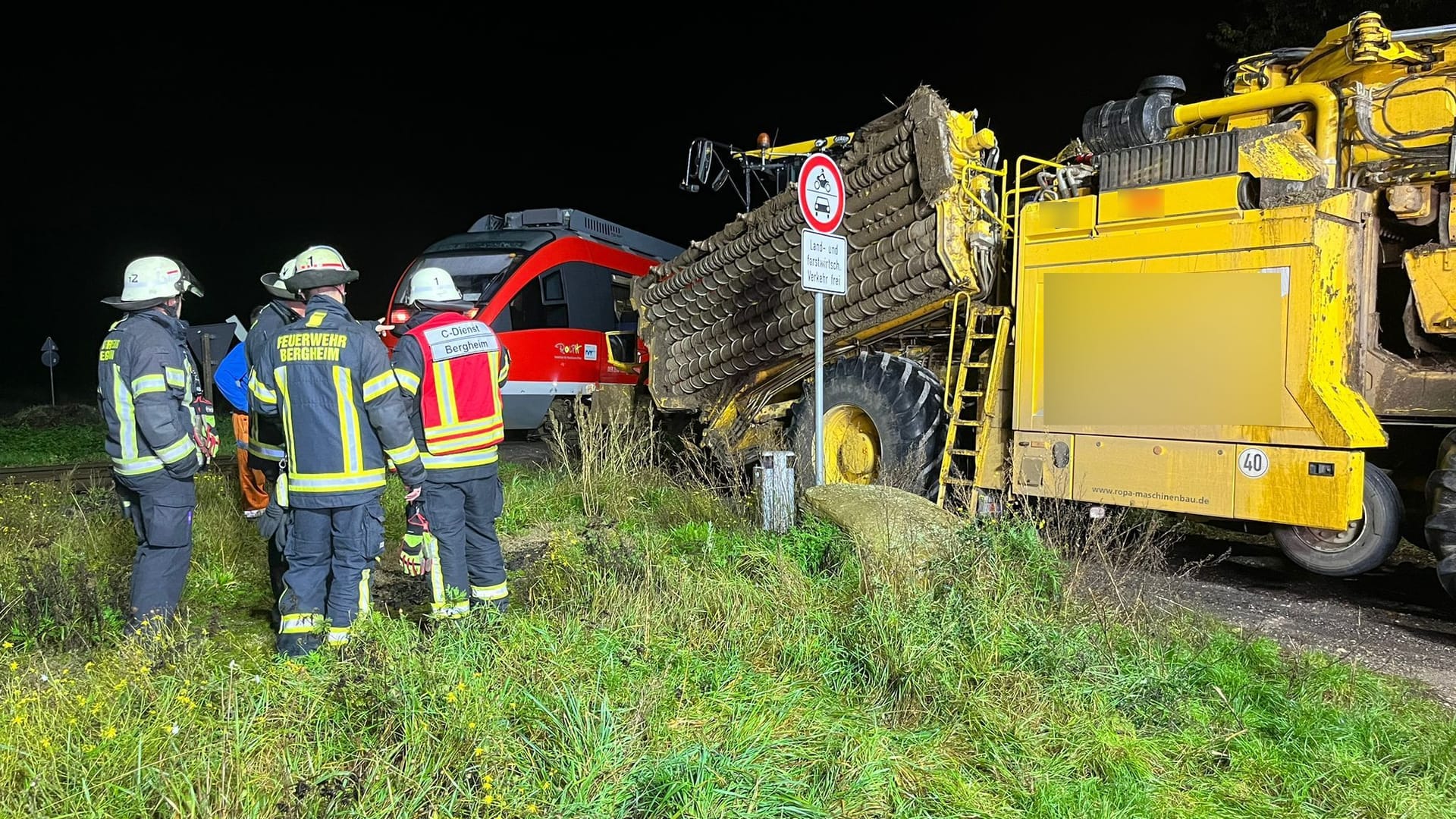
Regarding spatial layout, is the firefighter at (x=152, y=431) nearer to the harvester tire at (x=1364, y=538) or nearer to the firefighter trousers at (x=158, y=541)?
the firefighter trousers at (x=158, y=541)

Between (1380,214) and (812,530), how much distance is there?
11.4 ft

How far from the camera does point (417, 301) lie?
4617mm

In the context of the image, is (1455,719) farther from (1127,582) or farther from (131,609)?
(131,609)

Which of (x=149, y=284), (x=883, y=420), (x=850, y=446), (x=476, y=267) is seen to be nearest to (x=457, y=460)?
(x=149, y=284)

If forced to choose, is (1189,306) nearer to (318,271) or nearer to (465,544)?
(465,544)

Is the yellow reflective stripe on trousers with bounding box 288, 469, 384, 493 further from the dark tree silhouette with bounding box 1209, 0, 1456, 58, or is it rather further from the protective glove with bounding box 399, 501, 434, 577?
the dark tree silhouette with bounding box 1209, 0, 1456, 58

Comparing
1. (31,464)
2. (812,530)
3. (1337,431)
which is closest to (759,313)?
(812,530)

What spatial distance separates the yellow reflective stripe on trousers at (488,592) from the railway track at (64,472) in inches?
218

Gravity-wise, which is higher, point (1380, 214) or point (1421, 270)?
point (1380, 214)

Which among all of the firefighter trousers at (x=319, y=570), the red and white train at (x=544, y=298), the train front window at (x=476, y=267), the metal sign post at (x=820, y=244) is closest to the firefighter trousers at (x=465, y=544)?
the firefighter trousers at (x=319, y=570)

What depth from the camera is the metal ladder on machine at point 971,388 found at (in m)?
6.33

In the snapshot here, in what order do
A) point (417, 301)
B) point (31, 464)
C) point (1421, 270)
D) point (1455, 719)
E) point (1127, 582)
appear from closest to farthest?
point (1455, 719) < point (417, 301) < point (1421, 270) < point (1127, 582) < point (31, 464)

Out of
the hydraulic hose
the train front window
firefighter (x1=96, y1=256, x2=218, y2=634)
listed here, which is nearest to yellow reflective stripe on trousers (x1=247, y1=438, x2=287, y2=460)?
firefighter (x1=96, y1=256, x2=218, y2=634)

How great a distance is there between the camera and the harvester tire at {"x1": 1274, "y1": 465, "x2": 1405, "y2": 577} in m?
5.02
